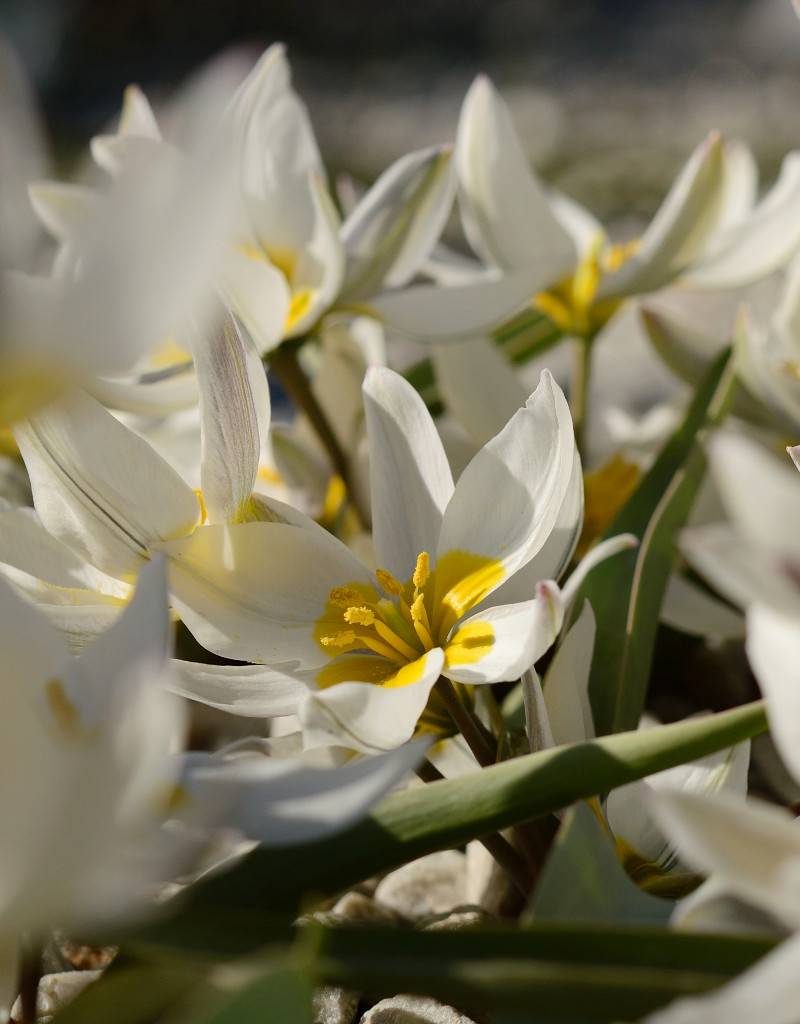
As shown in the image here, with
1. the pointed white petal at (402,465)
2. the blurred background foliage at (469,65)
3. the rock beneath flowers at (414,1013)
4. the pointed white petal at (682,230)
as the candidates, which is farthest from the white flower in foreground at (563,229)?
the blurred background foliage at (469,65)

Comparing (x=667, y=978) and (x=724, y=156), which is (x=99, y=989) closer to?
(x=667, y=978)

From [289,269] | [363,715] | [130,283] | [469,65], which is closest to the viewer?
[130,283]

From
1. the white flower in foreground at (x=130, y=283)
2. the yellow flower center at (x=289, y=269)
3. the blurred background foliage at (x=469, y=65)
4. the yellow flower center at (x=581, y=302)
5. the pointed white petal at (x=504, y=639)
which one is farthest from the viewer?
the blurred background foliage at (x=469, y=65)

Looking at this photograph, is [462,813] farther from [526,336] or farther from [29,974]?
[526,336]

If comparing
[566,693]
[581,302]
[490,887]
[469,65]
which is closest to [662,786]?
[566,693]

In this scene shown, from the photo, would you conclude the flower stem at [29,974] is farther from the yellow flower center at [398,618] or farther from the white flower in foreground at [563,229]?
the white flower in foreground at [563,229]

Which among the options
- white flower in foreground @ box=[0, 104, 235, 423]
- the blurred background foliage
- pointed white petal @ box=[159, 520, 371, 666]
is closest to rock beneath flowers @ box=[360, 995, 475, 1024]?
pointed white petal @ box=[159, 520, 371, 666]
